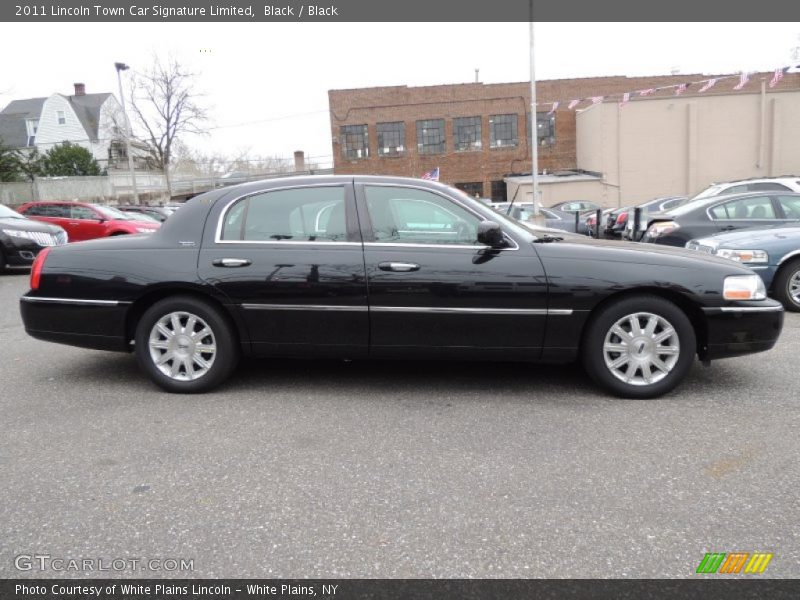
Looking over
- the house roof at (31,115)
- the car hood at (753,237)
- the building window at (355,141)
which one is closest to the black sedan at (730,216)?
the car hood at (753,237)

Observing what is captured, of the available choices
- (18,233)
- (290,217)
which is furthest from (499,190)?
(290,217)

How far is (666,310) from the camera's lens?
4.15m

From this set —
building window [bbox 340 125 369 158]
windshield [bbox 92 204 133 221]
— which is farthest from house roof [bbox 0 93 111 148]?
windshield [bbox 92 204 133 221]

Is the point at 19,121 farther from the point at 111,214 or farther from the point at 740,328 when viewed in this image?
the point at 740,328

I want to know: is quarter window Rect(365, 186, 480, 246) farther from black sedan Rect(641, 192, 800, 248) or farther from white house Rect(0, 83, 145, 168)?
white house Rect(0, 83, 145, 168)

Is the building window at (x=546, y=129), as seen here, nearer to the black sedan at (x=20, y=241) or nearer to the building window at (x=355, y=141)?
the building window at (x=355, y=141)

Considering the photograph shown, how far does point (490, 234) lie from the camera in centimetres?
414

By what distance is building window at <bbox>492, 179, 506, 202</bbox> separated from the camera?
1603 inches

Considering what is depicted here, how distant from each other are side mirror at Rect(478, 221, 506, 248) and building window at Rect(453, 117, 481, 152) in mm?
37700

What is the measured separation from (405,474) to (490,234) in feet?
5.76

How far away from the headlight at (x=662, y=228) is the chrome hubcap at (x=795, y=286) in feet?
6.19

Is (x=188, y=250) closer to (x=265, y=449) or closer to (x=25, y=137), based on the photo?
(x=265, y=449)
